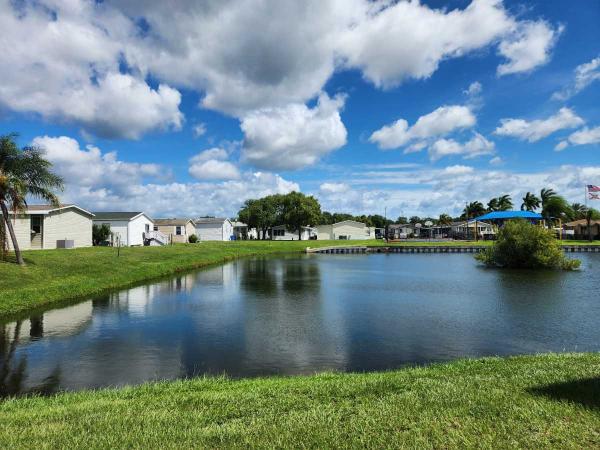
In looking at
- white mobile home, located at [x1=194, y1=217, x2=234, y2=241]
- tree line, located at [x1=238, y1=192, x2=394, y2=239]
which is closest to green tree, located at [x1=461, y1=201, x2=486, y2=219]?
tree line, located at [x1=238, y1=192, x2=394, y2=239]

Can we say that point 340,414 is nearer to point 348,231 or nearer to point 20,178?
point 20,178

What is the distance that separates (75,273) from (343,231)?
88080 millimetres

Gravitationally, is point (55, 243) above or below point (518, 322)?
above

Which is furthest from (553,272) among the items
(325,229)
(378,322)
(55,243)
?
(325,229)

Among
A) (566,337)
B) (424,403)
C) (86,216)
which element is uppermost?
(86,216)

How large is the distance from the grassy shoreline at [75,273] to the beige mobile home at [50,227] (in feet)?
15.3

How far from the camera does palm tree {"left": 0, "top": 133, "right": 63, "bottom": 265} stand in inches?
1013

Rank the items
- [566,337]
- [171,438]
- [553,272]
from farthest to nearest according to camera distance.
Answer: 1. [553,272]
2. [566,337]
3. [171,438]

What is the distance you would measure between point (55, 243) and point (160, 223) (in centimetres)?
3132

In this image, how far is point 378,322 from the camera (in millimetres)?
18875

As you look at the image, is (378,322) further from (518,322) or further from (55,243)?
(55,243)

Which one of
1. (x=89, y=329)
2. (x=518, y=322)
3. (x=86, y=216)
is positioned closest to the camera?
(x=89, y=329)

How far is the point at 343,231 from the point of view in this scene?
370 feet

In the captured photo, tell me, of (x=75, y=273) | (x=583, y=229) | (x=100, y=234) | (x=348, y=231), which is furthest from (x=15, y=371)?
(x=583, y=229)
